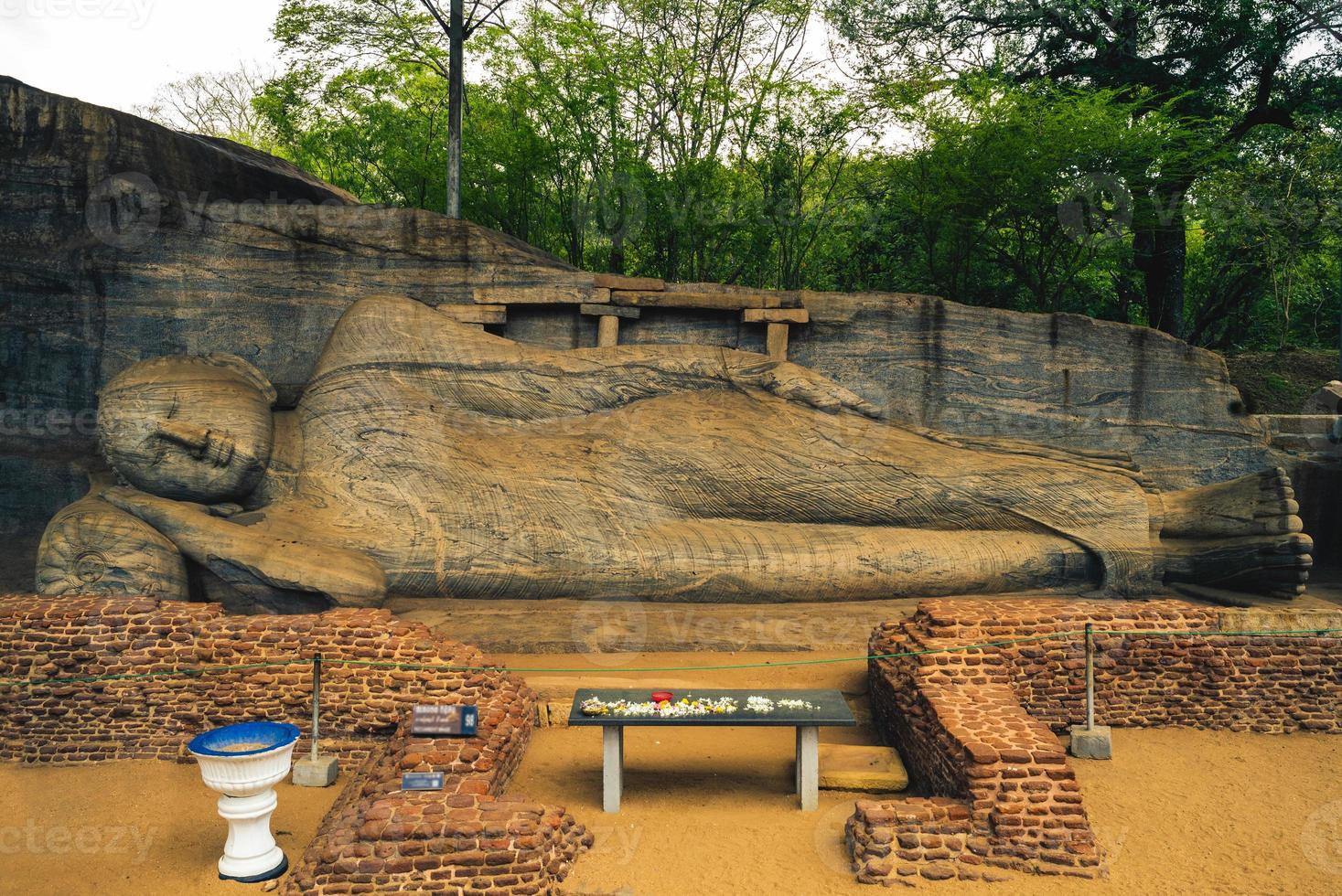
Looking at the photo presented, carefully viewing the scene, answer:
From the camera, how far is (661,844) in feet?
17.1

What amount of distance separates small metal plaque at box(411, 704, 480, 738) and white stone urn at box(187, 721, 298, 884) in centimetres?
79

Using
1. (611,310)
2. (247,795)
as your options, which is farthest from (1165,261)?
(247,795)

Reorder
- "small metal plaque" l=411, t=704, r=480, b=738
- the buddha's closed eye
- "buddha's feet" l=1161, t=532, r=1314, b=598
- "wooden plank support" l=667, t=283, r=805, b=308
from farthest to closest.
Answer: "wooden plank support" l=667, t=283, r=805, b=308
the buddha's closed eye
"buddha's feet" l=1161, t=532, r=1314, b=598
"small metal plaque" l=411, t=704, r=480, b=738

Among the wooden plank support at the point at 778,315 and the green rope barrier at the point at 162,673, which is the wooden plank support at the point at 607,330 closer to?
the wooden plank support at the point at 778,315

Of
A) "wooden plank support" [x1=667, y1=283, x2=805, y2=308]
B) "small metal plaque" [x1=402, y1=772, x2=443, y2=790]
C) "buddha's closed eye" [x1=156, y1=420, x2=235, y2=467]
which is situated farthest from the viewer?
"wooden plank support" [x1=667, y1=283, x2=805, y2=308]

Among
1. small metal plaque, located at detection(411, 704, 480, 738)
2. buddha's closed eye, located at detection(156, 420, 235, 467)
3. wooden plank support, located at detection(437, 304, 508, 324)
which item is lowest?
small metal plaque, located at detection(411, 704, 480, 738)

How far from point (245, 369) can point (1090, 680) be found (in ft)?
22.6

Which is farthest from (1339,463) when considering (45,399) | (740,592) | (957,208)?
(45,399)

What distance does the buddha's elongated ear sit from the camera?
8.35 m

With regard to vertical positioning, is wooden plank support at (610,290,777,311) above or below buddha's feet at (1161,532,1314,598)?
above

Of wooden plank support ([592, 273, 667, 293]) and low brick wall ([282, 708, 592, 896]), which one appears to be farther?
wooden plank support ([592, 273, 667, 293])

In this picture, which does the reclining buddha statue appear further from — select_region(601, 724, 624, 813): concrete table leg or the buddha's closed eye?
select_region(601, 724, 624, 813): concrete table leg

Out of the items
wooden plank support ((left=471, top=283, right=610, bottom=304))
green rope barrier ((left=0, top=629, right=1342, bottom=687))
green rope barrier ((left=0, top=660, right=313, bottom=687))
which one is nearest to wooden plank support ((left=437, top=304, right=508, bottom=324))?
wooden plank support ((left=471, top=283, right=610, bottom=304))

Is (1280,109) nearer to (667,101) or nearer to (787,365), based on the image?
(667,101)
